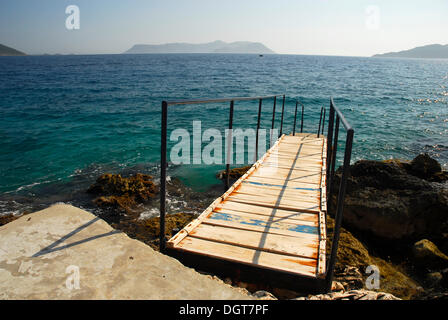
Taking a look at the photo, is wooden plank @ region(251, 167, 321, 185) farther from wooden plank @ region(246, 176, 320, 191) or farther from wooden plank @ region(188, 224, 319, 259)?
wooden plank @ region(188, 224, 319, 259)

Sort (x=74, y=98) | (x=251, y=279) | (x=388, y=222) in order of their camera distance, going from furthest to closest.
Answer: (x=74, y=98) → (x=388, y=222) → (x=251, y=279)

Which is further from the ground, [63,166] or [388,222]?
[388,222]

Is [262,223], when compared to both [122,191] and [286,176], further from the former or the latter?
[122,191]

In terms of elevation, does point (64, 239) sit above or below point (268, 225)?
above

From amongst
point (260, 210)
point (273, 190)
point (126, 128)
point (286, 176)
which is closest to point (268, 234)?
point (260, 210)

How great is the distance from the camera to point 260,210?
374 cm

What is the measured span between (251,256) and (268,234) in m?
0.47

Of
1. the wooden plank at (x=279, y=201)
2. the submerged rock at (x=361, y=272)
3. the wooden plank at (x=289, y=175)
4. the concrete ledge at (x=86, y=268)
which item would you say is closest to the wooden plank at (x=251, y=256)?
the concrete ledge at (x=86, y=268)

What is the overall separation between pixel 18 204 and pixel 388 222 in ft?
27.9

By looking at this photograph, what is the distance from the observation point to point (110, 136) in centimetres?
1441

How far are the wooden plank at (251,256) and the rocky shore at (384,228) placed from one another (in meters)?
0.25
